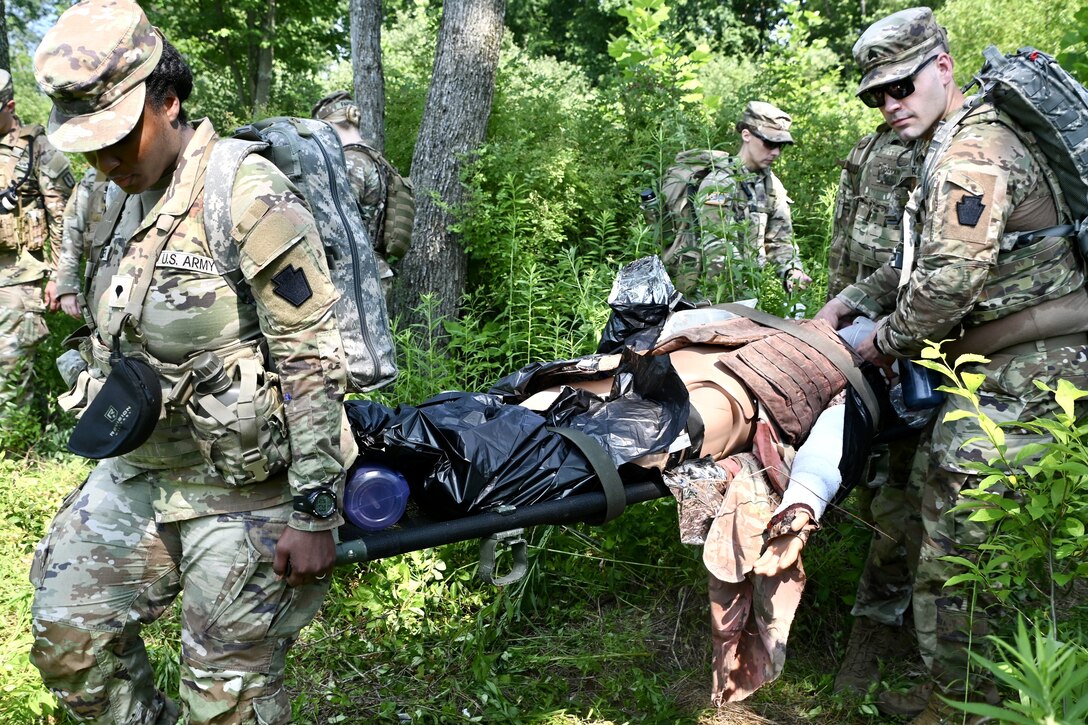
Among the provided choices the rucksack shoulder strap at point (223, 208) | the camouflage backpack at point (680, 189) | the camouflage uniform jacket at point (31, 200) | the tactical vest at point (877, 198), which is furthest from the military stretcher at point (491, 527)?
the camouflage uniform jacket at point (31, 200)

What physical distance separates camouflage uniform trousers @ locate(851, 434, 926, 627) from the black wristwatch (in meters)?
2.26

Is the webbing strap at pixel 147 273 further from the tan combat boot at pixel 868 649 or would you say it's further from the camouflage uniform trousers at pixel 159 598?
the tan combat boot at pixel 868 649

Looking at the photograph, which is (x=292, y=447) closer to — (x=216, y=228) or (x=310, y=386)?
(x=310, y=386)

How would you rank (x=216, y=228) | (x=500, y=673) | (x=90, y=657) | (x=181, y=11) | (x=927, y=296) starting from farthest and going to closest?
(x=181, y=11), (x=500, y=673), (x=927, y=296), (x=90, y=657), (x=216, y=228)

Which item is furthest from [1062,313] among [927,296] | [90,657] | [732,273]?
[90,657]

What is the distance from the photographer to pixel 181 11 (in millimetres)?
14594

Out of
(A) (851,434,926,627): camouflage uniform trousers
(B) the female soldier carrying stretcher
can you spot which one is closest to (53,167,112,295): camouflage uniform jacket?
(B) the female soldier carrying stretcher

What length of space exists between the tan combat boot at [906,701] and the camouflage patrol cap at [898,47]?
219 cm

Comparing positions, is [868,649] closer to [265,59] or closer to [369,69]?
[369,69]

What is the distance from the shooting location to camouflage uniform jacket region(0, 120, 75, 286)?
5719mm

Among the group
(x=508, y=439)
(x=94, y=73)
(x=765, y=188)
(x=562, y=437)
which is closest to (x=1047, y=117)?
(x=562, y=437)

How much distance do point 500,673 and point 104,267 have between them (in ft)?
7.09

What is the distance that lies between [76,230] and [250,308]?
11.6ft

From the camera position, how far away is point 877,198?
13.6 ft
